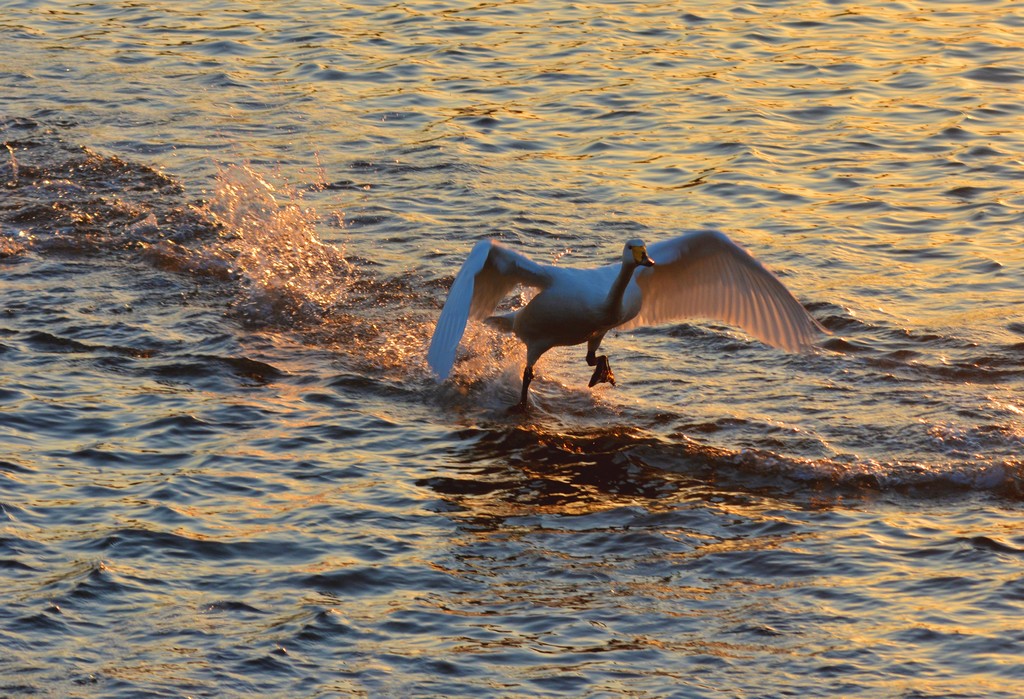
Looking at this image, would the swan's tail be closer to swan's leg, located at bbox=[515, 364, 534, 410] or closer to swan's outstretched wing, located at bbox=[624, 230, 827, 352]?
swan's leg, located at bbox=[515, 364, 534, 410]

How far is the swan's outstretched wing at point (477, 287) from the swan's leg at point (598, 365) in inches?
26.4

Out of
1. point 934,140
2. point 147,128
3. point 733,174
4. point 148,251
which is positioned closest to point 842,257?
point 733,174

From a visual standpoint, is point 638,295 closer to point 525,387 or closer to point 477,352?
point 525,387

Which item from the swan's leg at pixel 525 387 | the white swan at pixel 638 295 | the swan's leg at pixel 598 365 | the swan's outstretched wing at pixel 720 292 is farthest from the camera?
the swan's leg at pixel 525 387

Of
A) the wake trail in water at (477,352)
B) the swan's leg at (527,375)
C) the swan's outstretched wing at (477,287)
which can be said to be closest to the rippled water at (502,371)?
the wake trail in water at (477,352)

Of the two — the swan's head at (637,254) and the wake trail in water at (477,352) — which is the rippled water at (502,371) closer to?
the wake trail in water at (477,352)

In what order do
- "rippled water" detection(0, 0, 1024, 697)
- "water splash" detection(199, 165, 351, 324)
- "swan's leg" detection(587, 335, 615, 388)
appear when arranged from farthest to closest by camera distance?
1. "water splash" detection(199, 165, 351, 324)
2. "swan's leg" detection(587, 335, 615, 388)
3. "rippled water" detection(0, 0, 1024, 697)

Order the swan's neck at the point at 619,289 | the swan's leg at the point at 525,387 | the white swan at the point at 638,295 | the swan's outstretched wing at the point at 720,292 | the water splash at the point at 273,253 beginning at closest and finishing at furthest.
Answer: the swan's neck at the point at 619,289 < the white swan at the point at 638,295 < the swan's outstretched wing at the point at 720,292 < the swan's leg at the point at 525,387 < the water splash at the point at 273,253

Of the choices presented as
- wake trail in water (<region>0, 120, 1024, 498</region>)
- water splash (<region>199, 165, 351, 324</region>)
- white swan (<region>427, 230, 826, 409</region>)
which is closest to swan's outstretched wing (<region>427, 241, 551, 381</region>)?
white swan (<region>427, 230, 826, 409</region>)

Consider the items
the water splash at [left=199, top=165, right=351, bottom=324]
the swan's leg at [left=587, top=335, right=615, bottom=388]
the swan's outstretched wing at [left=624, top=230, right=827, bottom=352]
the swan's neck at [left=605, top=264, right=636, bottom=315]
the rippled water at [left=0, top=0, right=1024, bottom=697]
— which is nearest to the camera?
the rippled water at [left=0, top=0, right=1024, bottom=697]

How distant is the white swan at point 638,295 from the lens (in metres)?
9.73

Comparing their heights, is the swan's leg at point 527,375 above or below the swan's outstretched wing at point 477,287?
below

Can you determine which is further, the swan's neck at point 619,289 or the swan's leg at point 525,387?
the swan's leg at point 525,387

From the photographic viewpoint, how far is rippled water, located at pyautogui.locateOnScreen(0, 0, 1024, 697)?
715 cm
